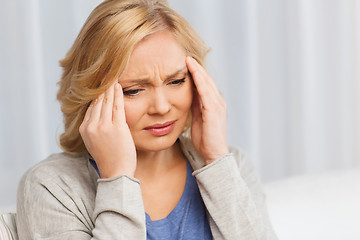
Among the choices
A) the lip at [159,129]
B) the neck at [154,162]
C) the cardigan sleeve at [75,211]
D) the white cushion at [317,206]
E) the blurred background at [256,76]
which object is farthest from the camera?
the blurred background at [256,76]

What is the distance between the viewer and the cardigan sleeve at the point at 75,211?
1.35m

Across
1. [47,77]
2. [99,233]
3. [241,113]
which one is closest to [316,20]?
[241,113]

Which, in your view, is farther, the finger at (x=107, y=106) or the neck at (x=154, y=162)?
the neck at (x=154, y=162)

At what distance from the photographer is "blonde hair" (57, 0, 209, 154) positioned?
55.4 inches

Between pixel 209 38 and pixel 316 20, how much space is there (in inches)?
27.2

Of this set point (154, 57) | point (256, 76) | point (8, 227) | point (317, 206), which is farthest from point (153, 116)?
point (256, 76)

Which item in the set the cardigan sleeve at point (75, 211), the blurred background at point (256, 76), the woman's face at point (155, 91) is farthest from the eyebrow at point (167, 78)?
the blurred background at point (256, 76)

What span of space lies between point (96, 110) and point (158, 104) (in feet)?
0.48

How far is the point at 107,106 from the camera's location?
4.63 feet

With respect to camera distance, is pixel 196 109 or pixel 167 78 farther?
pixel 196 109

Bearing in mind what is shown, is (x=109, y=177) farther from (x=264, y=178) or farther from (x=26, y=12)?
(x=264, y=178)

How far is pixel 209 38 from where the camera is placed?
Result: 2.96 metres

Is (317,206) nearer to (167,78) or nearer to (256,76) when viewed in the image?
(167,78)

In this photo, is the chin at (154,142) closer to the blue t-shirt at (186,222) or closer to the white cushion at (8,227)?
the blue t-shirt at (186,222)
